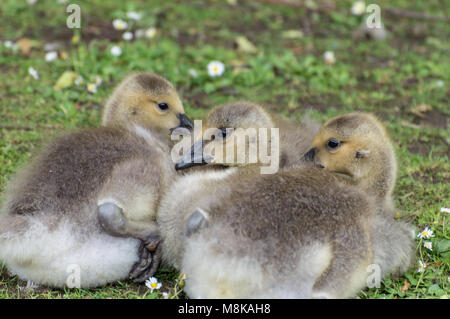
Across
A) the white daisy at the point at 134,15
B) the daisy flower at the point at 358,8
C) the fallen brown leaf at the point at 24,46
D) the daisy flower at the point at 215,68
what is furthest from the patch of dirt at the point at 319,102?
the fallen brown leaf at the point at 24,46

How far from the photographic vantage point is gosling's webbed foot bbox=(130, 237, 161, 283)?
2998 millimetres

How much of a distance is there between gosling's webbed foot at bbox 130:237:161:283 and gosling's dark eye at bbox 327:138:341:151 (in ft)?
3.32

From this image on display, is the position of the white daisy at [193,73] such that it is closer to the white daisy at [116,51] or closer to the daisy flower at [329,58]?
the white daisy at [116,51]

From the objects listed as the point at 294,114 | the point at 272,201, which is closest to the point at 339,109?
the point at 294,114

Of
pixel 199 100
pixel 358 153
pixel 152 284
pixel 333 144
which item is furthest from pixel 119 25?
pixel 152 284

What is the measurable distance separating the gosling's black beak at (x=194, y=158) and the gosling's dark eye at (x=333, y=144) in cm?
63

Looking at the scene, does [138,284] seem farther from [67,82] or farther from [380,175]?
[67,82]

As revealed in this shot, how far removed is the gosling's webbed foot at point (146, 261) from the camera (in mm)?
2998

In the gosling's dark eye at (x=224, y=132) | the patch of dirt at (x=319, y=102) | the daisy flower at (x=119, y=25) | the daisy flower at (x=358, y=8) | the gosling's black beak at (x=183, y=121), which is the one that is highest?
the daisy flower at (x=358, y=8)

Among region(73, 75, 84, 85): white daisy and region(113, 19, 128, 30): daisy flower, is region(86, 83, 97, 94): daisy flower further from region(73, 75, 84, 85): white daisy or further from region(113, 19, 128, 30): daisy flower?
region(113, 19, 128, 30): daisy flower

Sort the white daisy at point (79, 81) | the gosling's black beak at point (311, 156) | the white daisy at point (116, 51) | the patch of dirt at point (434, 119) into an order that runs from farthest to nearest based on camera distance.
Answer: the white daisy at point (116, 51) < the white daisy at point (79, 81) < the patch of dirt at point (434, 119) < the gosling's black beak at point (311, 156)

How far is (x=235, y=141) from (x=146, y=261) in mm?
727

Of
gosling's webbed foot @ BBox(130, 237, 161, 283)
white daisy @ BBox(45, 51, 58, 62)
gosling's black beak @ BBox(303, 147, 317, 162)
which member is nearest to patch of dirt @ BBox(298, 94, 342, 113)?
gosling's black beak @ BBox(303, 147, 317, 162)

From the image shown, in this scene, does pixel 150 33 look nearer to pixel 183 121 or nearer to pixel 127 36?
pixel 127 36
